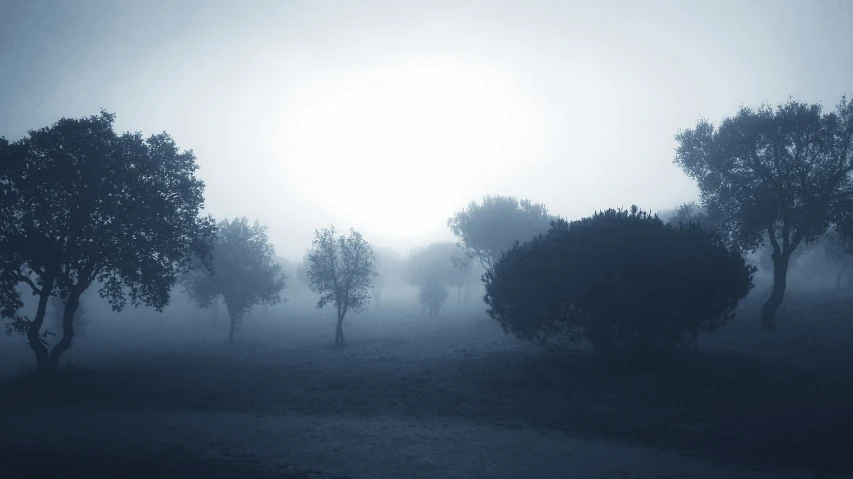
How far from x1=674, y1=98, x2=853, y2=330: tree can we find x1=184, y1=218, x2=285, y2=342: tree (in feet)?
161

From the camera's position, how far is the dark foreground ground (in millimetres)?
13375

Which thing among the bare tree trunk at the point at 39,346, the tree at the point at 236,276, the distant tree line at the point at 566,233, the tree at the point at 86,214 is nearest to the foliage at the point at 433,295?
the tree at the point at 236,276

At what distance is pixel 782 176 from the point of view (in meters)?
33.0

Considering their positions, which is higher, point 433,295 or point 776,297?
Result: point 433,295

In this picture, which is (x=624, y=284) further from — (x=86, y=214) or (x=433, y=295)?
(x=433, y=295)

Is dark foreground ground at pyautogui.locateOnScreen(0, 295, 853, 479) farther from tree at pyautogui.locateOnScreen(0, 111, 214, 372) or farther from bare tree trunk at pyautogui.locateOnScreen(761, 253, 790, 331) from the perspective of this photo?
tree at pyautogui.locateOnScreen(0, 111, 214, 372)

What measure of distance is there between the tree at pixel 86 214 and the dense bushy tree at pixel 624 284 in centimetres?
2352

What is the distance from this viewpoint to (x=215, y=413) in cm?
1953

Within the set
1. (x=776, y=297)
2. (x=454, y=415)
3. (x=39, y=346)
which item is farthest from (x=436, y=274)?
(x=454, y=415)

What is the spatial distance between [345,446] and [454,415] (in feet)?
19.1

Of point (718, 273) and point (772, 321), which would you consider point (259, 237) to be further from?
point (772, 321)

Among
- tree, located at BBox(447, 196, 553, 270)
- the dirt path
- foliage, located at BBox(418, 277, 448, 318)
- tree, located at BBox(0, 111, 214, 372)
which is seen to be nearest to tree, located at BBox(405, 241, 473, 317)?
foliage, located at BBox(418, 277, 448, 318)

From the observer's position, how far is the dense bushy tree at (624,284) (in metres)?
23.7

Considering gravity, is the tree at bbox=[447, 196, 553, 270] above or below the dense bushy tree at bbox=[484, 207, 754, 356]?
above
